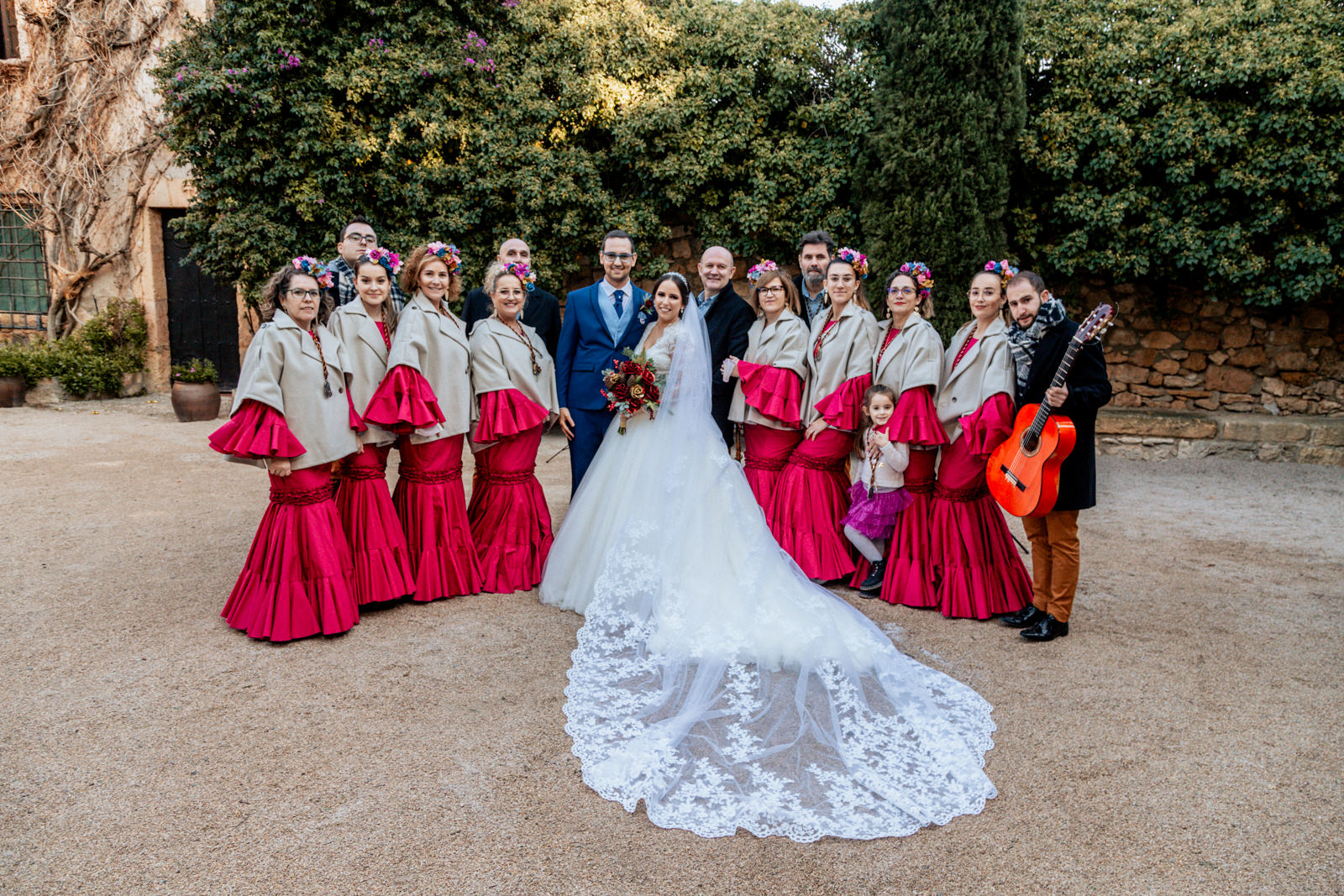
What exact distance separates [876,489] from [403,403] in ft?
8.70

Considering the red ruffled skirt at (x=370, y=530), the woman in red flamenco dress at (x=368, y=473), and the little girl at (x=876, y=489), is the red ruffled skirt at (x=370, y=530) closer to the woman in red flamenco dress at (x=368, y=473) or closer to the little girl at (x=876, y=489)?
the woman in red flamenco dress at (x=368, y=473)

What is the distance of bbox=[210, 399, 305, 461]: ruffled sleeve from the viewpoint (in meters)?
3.74

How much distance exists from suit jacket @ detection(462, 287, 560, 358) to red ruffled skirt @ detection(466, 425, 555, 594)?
1.31 meters

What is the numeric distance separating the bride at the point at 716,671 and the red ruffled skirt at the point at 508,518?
0.97 ft

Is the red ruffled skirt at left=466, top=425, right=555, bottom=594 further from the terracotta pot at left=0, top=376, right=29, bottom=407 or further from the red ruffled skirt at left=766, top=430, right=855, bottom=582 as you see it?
the terracotta pot at left=0, top=376, right=29, bottom=407

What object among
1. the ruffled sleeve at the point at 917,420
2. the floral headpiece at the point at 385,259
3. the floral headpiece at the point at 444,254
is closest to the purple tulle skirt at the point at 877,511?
the ruffled sleeve at the point at 917,420

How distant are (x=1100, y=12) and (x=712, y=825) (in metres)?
9.57

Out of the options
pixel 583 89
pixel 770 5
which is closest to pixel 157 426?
pixel 583 89

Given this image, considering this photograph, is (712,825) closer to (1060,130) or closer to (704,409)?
(704,409)

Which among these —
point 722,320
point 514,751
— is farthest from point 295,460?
point 722,320

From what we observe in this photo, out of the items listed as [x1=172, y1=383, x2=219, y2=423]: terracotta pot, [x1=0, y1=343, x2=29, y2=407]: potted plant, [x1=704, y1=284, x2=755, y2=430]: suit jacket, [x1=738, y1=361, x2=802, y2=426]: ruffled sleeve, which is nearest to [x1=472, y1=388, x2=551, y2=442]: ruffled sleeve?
[x1=704, y1=284, x2=755, y2=430]: suit jacket

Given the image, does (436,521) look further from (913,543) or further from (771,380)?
(913,543)

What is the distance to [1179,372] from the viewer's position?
30.5ft

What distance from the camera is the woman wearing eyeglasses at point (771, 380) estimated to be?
15.8 ft
